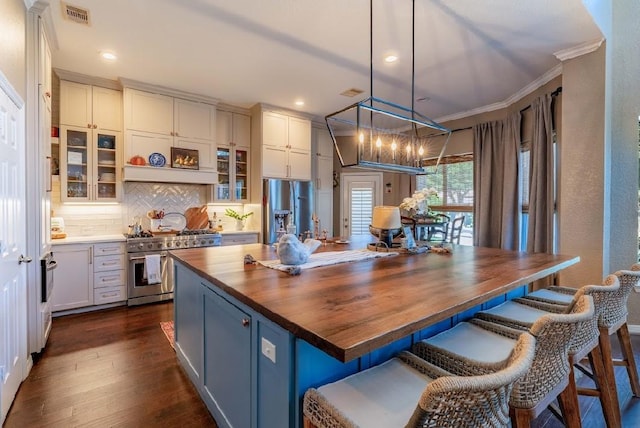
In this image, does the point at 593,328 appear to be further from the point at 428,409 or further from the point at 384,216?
the point at 384,216

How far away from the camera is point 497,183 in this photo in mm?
4668

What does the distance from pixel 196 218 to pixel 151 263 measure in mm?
955

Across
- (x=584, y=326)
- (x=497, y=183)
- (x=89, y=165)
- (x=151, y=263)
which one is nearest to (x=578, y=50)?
(x=497, y=183)

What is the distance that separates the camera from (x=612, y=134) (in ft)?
10.1

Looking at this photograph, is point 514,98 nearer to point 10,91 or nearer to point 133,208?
point 10,91

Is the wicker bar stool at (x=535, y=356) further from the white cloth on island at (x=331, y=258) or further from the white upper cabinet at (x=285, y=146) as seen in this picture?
the white upper cabinet at (x=285, y=146)

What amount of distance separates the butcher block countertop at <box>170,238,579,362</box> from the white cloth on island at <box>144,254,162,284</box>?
1792 mm

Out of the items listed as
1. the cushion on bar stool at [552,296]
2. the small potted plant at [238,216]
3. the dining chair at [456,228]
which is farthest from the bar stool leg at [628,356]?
the small potted plant at [238,216]

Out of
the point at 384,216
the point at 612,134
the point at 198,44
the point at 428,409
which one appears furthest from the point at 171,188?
the point at 612,134

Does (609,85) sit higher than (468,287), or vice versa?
(609,85)

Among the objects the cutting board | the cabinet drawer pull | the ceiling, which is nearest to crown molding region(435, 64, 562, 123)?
the ceiling

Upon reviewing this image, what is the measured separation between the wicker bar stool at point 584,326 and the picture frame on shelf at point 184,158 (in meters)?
3.98

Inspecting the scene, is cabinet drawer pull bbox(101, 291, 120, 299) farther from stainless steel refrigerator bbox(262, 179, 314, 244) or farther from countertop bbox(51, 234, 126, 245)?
stainless steel refrigerator bbox(262, 179, 314, 244)

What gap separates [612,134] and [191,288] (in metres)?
4.04
